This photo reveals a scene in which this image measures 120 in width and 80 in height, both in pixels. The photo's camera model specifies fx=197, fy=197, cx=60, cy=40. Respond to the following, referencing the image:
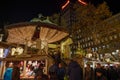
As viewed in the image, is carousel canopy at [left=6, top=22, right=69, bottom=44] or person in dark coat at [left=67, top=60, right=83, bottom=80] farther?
carousel canopy at [left=6, top=22, right=69, bottom=44]

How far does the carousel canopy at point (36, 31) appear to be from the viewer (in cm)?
1384

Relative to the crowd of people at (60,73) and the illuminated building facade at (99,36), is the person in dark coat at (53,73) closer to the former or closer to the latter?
the crowd of people at (60,73)

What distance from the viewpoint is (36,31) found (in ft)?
50.2

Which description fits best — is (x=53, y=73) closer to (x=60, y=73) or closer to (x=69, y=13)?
(x=60, y=73)

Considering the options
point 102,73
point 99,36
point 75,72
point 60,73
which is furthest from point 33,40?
point 99,36

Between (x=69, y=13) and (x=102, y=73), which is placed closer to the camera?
(x=102, y=73)

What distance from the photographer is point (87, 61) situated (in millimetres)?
15695

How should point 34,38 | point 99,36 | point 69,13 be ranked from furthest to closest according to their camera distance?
1. point 69,13
2. point 99,36
3. point 34,38

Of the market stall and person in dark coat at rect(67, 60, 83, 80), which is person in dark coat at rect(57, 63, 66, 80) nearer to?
person in dark coat at rect(67, 60, 83, 80)

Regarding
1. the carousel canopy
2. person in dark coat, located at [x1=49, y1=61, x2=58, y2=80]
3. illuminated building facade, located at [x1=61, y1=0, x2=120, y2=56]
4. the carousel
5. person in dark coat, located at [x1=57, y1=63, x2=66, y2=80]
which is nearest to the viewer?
person in dark coat, located at [x1=49, y1=61, x2=58, y2=80]

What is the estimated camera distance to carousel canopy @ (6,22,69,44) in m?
13.8

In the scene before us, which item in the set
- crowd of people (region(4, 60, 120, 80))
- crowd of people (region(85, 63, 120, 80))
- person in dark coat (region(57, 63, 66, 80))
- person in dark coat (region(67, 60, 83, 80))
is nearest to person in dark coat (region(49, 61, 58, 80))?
crowd of people (region(4, 60, 120, 80))

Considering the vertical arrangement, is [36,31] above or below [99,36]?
below

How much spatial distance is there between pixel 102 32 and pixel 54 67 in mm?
22120
